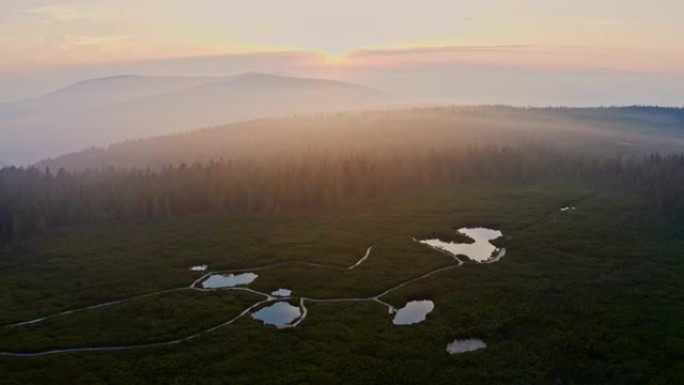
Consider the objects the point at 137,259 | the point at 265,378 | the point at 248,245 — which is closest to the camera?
the point at 265,378

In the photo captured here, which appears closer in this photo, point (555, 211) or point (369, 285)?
point (369, 285)

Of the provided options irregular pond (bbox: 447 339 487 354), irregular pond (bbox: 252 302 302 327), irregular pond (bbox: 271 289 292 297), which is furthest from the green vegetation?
irregular pond (bbox: 252 302 302 327)

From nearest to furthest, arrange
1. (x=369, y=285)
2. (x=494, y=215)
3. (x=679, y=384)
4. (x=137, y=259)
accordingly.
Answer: (x=679, y=384) → (x=369, y=285) → (x=137, y=259) → (x=494, y=215)

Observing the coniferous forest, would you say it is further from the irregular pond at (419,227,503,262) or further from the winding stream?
the irregular pond at (419,227,503,262)

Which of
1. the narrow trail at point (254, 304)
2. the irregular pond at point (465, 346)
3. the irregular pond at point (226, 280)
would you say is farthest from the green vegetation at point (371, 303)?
the irregular pond at point (226, 280)

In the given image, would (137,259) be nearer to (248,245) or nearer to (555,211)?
(248,245)

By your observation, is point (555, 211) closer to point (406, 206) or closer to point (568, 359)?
point (406, 206)

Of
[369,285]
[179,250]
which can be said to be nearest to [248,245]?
[179,250]

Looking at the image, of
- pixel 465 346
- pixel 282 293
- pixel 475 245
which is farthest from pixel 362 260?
pixel 465 346
